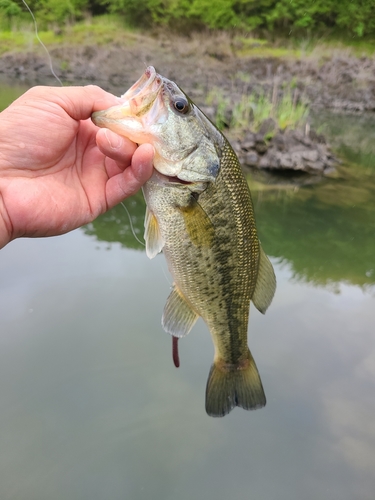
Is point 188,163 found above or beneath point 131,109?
beneath

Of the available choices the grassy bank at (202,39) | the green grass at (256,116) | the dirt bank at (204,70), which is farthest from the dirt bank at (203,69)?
the green grass at (256,116)

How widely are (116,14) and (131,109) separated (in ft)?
78.1

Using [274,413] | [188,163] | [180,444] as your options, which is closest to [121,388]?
[180,444]

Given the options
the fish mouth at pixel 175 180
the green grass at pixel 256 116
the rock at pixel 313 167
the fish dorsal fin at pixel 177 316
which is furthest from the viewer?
the green grass at pixel 256 116

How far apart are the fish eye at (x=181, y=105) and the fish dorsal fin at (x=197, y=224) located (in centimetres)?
32

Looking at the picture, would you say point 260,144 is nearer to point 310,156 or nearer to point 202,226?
point 310,156

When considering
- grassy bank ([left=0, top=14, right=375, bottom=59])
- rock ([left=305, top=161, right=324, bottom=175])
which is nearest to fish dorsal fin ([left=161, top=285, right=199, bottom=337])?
rock ([left=305, top=161, right=324, bottom=175])

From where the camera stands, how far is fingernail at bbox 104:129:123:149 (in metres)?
1.38

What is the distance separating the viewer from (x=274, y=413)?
2.68 metres

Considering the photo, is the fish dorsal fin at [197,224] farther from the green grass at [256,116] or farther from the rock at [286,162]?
the green grass at [256,116]

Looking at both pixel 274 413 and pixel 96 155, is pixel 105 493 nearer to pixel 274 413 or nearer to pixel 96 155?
pixel 274 413

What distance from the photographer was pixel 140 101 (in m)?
1.39

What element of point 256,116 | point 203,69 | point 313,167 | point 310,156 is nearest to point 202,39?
point 203,69

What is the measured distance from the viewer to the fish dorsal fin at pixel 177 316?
5.70 feet
